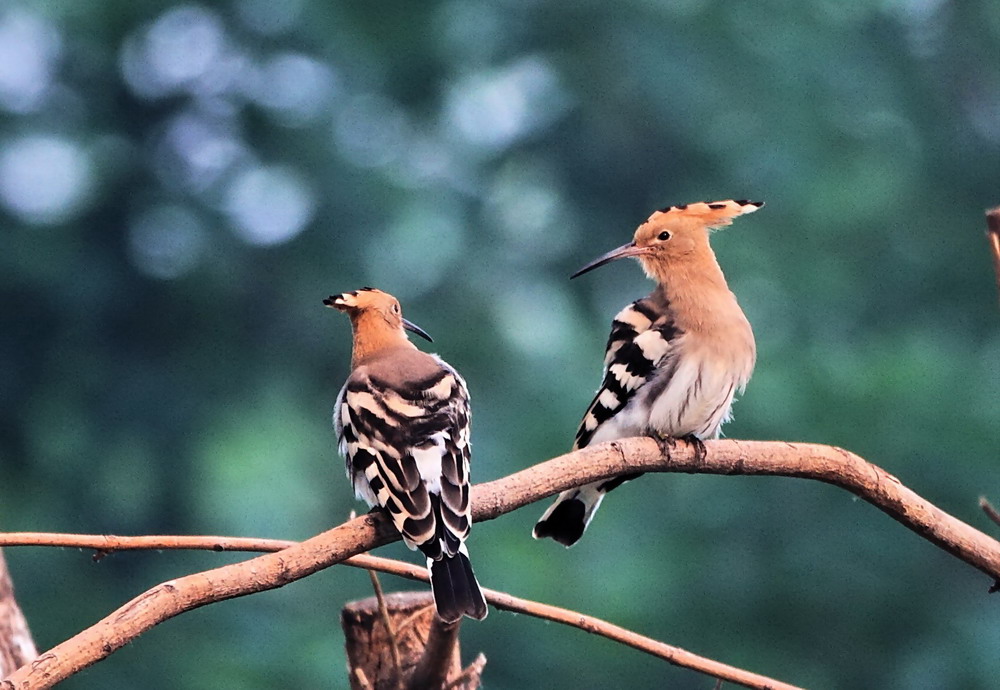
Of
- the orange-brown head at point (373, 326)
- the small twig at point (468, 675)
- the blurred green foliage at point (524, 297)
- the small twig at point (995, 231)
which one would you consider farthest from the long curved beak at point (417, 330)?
the blurred green foliage at point (524, 297)

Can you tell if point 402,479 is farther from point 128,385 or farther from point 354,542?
point 128,385

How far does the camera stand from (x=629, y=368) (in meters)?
2.58

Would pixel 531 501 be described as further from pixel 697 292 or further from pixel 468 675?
pixel 697 292

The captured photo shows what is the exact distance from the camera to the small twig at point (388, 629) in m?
1.90

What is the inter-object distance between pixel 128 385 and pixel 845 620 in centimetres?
344

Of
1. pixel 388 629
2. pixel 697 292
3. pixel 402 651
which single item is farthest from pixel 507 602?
pixel 697 292

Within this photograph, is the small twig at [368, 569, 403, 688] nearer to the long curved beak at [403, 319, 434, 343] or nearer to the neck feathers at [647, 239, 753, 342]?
the long curved beak at [403, 319, 434, 343]

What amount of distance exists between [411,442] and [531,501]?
10.1 inches

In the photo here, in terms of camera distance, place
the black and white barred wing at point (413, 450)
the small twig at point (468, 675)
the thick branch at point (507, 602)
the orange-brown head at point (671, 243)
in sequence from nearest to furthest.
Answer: the thick branch at point (507, 602)
the black and white barred wing at point (413, 450)
the small twig at point (468, 675)
the orange-brown head at point (671, 243)

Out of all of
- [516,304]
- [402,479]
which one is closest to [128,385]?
[516,304]

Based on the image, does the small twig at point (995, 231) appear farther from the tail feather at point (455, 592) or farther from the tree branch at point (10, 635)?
the tree branch at point (10, 635)

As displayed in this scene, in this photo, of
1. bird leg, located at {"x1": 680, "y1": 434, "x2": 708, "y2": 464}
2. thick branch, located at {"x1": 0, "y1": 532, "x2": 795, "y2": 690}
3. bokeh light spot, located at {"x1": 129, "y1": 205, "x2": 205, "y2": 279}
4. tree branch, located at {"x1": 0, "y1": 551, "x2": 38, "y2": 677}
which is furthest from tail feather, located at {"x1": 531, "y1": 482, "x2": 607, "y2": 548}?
bokeh light spot, located at {"x1": 129, "y1": 205, "x2": 205, "y2": 279}

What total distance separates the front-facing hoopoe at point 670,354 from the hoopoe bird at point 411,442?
43 cm

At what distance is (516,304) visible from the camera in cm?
708
